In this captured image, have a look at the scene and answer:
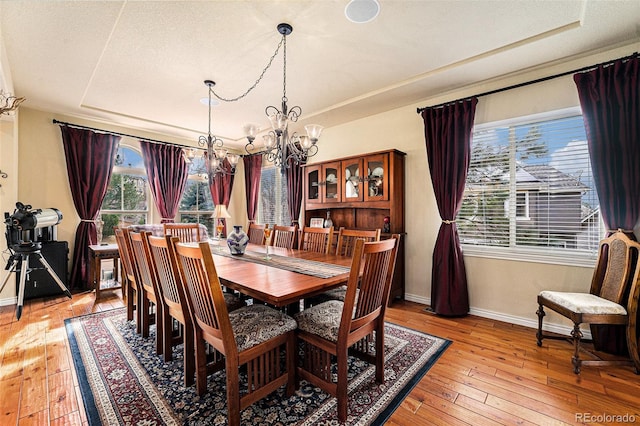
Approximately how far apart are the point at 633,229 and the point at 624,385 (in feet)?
3.91

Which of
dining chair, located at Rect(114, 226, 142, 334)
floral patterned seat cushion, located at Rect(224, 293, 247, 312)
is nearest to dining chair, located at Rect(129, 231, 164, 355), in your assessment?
dining chair, located at Rect(114, 226, 142, 334)

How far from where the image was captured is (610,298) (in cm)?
220

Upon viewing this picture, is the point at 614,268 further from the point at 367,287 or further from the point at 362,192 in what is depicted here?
the point at 362,192

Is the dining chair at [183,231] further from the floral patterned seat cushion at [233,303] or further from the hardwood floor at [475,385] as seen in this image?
the floral patterned seat cushion at [233,303]

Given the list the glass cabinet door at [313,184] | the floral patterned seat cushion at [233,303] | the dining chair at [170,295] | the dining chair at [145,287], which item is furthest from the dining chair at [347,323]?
the glass cabinet door at [313,184]

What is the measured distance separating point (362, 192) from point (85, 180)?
3970 mm

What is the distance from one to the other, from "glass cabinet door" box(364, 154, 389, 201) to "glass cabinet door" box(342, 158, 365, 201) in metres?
0.09

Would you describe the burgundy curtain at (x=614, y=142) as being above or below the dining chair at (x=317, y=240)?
above

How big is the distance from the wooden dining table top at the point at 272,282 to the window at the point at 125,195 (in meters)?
3.40

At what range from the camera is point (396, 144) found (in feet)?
12.4

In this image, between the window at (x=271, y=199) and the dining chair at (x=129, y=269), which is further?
the window at (x=271, y=199)

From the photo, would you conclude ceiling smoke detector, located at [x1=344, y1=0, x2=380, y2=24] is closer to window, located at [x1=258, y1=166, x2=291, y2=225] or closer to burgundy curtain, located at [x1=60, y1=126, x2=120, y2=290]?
window, located at [x1=258, y1=166, x2=291, y2=225]

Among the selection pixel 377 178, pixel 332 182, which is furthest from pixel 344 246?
pixel 332 182
